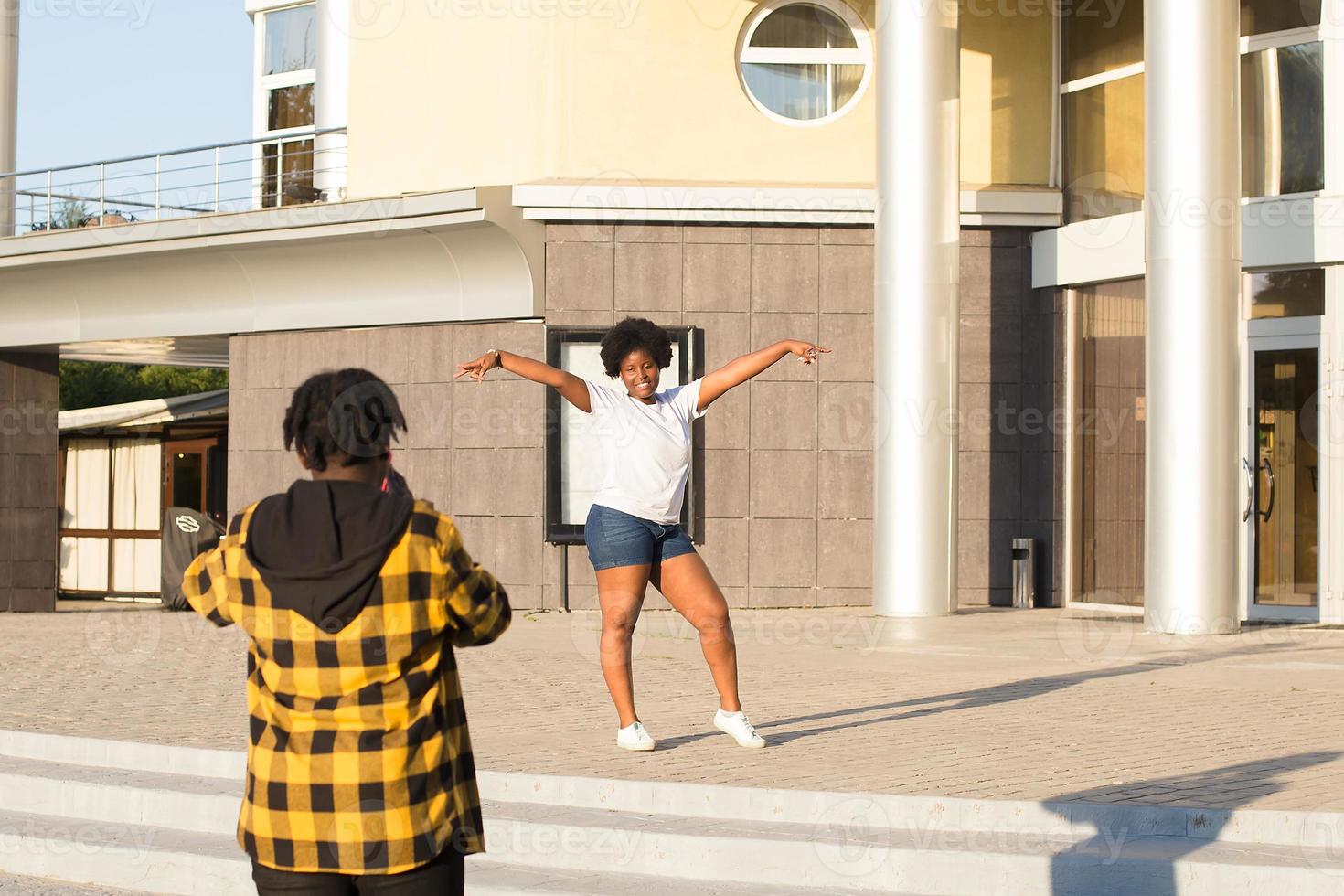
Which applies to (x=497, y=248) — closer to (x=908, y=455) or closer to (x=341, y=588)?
(x=908, y=455)

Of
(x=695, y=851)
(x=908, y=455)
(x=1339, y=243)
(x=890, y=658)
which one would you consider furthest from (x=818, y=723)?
(x=1339, y=243)

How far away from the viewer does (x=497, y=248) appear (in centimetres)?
1662

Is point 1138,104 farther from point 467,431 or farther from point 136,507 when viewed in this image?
point 136,507

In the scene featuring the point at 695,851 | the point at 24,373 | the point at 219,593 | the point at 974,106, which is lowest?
the point at 695,851

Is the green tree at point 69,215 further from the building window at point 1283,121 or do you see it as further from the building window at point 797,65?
the building window at point 1283,121

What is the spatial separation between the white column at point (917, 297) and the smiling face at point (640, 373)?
25.6ft

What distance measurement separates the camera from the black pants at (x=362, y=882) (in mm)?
3189

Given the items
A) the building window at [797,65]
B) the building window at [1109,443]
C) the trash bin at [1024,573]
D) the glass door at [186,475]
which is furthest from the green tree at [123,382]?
the building window at [1109,443]

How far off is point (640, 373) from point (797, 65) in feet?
34.9

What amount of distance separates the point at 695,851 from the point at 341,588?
3273mm

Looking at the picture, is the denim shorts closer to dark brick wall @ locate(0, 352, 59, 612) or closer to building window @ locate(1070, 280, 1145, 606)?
building window @ locate(1070, 280, 1145, 606)

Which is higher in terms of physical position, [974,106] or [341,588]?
[974,106]

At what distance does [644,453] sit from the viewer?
23.5 feet

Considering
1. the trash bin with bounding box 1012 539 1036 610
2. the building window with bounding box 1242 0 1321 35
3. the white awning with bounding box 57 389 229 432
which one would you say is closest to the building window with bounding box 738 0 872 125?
the building window with bounding box 1242 0 1321 35
